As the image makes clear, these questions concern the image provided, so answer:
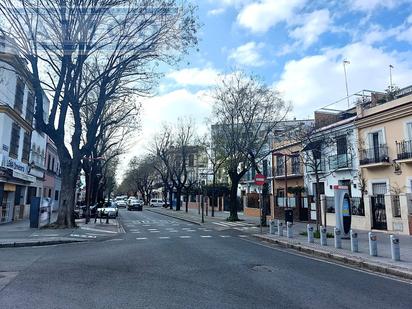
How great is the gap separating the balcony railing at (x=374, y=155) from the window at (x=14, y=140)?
22.0m

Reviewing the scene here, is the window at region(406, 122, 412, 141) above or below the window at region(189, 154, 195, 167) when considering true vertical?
below

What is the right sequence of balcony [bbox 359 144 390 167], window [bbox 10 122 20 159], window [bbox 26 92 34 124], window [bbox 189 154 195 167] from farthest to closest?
window [bbox 189 154 195 167]
window [bbox 26 92 34 124]
window [bbox 10 122 20 159]
balcony [bbox 359 144 390 167]

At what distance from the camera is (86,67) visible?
22.0 metres

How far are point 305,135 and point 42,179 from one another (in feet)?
79.1

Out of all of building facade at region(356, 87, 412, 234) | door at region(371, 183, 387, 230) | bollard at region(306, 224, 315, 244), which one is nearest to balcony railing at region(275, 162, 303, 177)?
building facade at region(356, 87, 412, 234)

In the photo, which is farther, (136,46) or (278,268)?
(136,46)

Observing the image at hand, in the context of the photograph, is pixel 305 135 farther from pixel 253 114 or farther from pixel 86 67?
pixel 86 67

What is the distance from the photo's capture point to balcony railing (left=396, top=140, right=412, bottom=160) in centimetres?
1956

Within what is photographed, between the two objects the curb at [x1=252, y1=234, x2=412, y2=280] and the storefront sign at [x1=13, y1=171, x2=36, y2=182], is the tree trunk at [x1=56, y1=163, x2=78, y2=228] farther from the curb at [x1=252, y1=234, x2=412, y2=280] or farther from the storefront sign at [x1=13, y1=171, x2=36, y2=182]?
the curb at [x1=252, y1=234, x2=412, y2=280]

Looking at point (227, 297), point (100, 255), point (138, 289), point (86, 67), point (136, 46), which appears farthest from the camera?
point (86, 67)

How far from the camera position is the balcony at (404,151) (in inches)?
767

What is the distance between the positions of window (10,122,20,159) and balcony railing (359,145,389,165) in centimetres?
2195

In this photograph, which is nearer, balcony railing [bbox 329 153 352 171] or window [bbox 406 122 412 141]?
window [bbox 406 122 412 141]

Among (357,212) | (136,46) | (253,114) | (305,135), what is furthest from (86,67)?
(357,212)
